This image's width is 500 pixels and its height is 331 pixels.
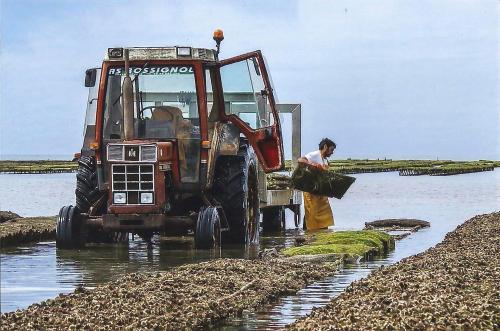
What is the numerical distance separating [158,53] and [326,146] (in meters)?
4.56

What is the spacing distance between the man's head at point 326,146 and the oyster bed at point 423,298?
5334 mm

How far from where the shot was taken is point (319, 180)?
809 inches

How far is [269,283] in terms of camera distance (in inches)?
469

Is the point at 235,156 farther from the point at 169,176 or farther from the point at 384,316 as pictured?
the point at 384,316

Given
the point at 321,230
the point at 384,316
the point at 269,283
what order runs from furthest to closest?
1. the point at 321,230
2. the point at 269,283
3. the point at 384,316

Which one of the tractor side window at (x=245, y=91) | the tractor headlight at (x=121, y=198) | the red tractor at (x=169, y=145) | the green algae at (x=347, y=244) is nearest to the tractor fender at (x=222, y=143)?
the red tractor at (x=169, y=145)

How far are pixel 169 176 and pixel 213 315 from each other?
712cm

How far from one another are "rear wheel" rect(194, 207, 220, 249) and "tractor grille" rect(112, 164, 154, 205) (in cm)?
77

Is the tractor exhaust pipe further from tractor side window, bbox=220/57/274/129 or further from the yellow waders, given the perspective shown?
the yellow waders

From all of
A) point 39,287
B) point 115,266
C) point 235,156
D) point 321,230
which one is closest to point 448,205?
point 321,230

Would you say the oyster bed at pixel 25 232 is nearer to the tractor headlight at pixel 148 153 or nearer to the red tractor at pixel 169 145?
the red tractor at pixel 169 145

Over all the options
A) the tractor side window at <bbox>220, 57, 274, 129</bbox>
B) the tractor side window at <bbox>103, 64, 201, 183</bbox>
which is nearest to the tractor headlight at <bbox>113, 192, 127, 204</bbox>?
the tractor side window at <bbox>103, 64, 201, 183</bbox>

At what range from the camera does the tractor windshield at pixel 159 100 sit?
16859mm

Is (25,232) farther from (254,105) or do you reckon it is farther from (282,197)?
(282,197)
